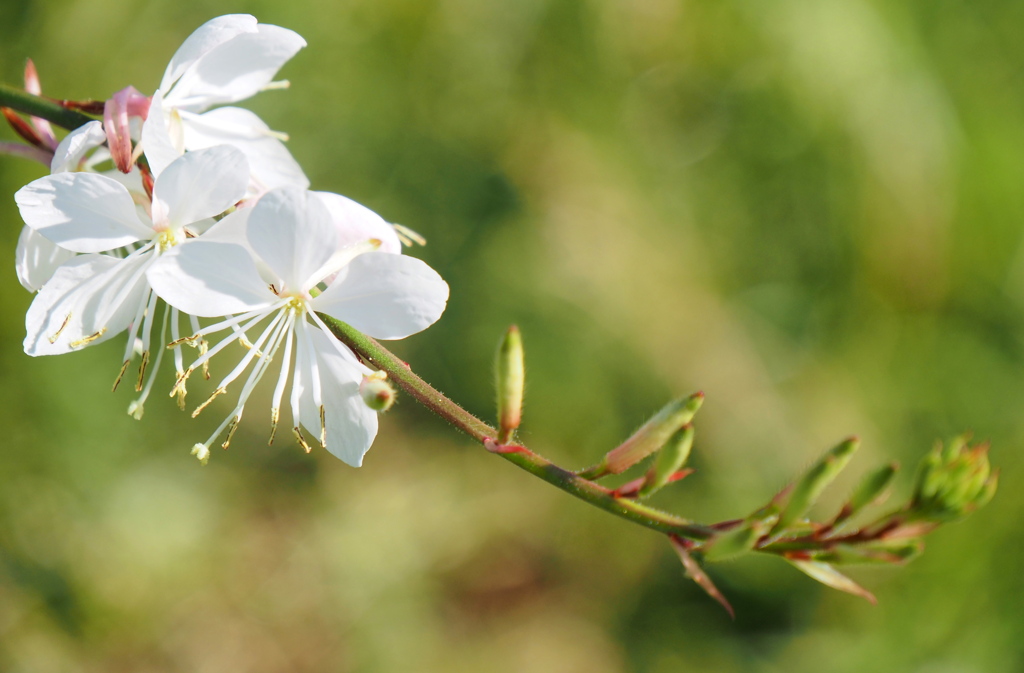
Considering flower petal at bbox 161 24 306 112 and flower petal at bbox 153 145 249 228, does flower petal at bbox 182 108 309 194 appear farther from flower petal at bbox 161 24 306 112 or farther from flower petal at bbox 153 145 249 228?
flower petal at bbox 153 145 249 228

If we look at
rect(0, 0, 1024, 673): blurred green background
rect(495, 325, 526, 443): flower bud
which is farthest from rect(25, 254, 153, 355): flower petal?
rect(0, 0, 1024, 673): blurred green background

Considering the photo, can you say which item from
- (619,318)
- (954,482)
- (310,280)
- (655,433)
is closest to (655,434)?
(655,433)

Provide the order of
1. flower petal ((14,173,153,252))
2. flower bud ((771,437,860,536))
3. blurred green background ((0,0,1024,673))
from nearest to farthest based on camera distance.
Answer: flower bud ((771,437,860,536)) < flower petal ((14,173,153,252)) < blurred green background ((0,0,1024,673))

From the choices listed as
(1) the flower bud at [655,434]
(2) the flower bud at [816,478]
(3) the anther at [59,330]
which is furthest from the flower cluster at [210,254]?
(2) the flower bud at [816,478]

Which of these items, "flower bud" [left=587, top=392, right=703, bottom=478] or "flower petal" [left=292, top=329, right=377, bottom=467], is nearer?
"flower bud" [left=587, top=392, right=703, bottom=478]

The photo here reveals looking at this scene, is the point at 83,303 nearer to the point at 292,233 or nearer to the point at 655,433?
the point at 292,233

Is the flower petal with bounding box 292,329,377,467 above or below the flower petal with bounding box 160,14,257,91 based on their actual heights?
below
